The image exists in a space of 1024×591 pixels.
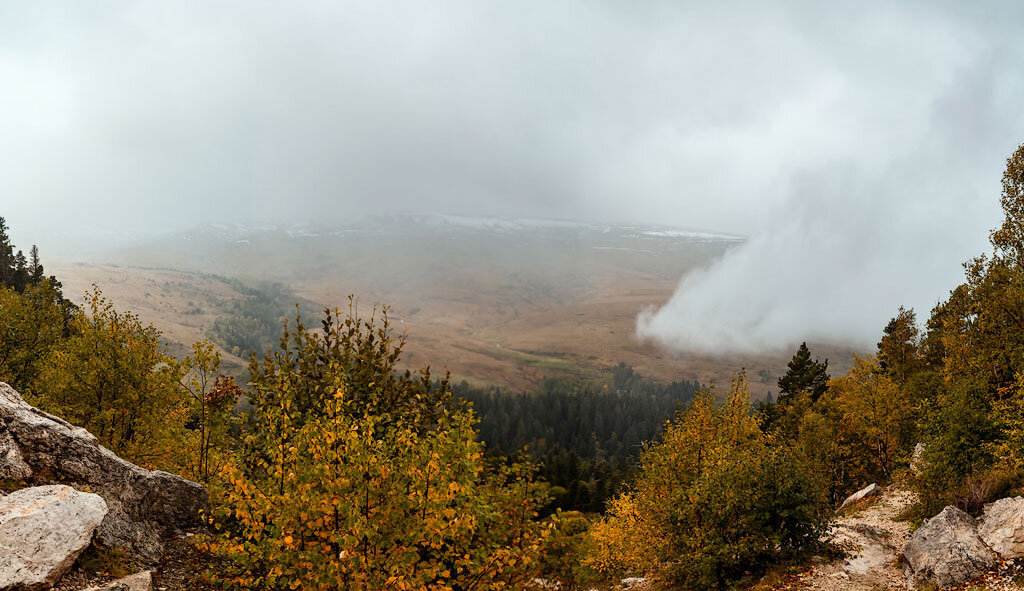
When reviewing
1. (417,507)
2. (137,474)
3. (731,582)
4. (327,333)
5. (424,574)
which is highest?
(327,333)

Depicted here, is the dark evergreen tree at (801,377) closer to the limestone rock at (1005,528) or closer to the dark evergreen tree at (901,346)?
the dark evergreen tree at (901,346)

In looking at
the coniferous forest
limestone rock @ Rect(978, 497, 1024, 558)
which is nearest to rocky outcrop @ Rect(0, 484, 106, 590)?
the coniferous forest

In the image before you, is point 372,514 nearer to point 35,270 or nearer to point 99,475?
point 99,475

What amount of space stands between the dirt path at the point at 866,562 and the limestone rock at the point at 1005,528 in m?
4.15

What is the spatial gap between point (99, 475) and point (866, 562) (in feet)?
117

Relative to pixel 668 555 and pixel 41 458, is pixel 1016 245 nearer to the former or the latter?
pixel 668 555

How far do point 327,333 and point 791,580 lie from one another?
2589cm

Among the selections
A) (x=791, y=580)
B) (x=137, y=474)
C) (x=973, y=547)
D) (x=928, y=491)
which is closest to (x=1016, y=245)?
(x=928, y=491)

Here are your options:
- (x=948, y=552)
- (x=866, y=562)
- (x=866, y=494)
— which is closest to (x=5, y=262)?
(x=866, y=562)

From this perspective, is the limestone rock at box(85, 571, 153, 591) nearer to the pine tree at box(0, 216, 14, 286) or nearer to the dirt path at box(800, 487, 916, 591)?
the dirt path at box(800, 487, 916, 591)

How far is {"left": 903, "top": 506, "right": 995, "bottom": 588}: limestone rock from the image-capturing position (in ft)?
64.6

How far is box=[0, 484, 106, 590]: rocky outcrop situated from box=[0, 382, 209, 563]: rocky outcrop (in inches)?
81.2

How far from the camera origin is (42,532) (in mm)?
11922

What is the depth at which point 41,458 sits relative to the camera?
1527 centimetres
